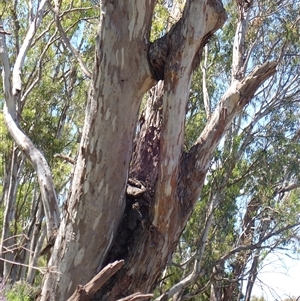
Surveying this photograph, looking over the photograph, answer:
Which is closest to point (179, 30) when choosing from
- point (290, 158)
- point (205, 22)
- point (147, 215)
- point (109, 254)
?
point (205, 22)

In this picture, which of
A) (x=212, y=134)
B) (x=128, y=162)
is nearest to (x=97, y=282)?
(x=128, y=162)

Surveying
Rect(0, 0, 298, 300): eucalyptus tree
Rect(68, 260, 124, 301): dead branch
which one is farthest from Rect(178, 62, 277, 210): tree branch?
Rect(68, 260, 124, 301): dead branch

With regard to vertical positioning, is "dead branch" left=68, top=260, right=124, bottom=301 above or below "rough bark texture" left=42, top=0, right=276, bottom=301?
below

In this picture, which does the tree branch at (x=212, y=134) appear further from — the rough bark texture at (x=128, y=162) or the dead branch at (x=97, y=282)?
the dead branch at (x=97, y=282)

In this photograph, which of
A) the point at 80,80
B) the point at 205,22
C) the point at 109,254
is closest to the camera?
the point at 205,22

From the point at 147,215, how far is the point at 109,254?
1.32 ft

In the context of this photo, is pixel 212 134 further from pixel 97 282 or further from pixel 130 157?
pixel 97 282

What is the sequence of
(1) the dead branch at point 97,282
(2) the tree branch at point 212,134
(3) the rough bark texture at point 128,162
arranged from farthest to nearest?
(2) the tree branch at point 212,134
(3) the rough bark texture at point 128,162
(1) the dead branch at point 97,282

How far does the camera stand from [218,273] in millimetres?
11664

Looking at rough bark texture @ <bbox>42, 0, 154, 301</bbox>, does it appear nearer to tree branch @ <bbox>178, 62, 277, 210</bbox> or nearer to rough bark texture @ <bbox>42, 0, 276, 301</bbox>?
rough bark texture @ <bbox>42, 0, 276, 301</bbox>

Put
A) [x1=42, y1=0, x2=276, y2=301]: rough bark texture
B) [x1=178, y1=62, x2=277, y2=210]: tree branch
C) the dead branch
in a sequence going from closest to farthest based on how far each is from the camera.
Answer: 1. the dead branch
2. [x1=42, y1=0, x2=276, y2=301]: rough bark texture
3. [x1=178, y1=62, x2=277, y2=210]: tree branch

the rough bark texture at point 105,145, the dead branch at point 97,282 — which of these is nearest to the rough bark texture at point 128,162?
the rough bark texture at point 105,145

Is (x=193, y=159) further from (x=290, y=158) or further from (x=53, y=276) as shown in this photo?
(x=290, y=158)

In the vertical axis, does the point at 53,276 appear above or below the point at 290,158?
below
